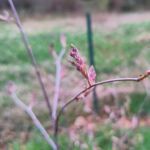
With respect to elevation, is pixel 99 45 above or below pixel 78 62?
below

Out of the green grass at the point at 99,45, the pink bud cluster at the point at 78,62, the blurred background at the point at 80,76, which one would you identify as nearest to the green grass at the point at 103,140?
the blurred background at the point at 80,76

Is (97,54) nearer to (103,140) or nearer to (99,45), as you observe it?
(99,45)

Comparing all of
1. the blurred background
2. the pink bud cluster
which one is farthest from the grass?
the pink bud cluster

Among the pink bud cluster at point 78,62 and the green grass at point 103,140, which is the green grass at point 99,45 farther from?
the pink bud cluster at point 78,62

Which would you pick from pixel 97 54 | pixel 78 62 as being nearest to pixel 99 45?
pixel 97 54

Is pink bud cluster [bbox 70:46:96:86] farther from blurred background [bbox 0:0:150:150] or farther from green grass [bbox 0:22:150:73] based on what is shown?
green grass [bbox 0:22:150:73]

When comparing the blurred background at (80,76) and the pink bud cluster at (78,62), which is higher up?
the pink bud cluster at (78,62)

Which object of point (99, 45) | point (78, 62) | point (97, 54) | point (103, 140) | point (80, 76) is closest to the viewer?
point (78, 62)

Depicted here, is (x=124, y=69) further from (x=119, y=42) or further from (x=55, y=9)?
(x=55, y=9)

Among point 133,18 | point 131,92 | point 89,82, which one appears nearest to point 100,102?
point 131,92
